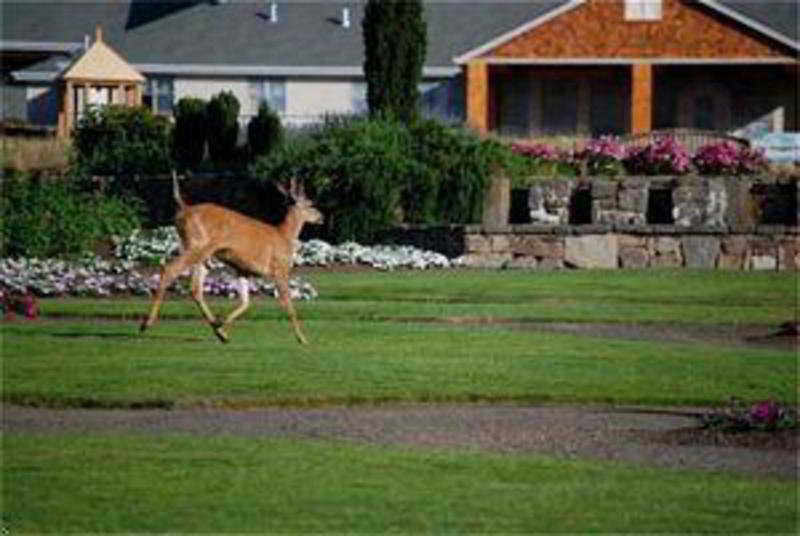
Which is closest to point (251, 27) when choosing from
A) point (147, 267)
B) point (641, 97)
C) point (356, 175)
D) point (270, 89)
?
point (270, 89)

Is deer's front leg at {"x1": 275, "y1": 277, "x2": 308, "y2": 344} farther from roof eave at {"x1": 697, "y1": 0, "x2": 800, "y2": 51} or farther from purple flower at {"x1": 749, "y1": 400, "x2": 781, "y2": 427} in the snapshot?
roof eave at {"x1": 697, "y1": 0, "x2": 800, "y2": 51}

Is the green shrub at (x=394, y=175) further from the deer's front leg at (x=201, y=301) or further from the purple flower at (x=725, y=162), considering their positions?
the deer's front leg at (x=201, y=301)

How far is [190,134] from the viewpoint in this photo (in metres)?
46.8

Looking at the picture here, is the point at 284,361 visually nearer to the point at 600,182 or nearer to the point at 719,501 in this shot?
the point at 719,501

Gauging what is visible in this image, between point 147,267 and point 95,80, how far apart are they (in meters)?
26.3

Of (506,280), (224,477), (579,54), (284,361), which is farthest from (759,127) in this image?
(224,477)

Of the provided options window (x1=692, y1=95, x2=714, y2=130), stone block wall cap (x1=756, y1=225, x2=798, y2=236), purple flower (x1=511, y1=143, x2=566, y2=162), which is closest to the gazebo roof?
window (x1=692, y1=95, x2=714, y2=130)

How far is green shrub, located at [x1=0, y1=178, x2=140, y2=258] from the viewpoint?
3447cm

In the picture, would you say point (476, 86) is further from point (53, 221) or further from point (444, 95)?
point (53, 221)

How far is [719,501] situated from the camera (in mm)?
14375

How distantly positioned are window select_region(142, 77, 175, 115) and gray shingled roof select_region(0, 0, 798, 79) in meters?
0.64

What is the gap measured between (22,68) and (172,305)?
44165mm

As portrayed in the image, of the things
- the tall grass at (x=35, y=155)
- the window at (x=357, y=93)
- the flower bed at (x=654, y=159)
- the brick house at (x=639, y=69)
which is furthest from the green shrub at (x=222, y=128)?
the window at (x=357, y=93)

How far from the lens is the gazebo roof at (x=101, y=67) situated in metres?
59.3
